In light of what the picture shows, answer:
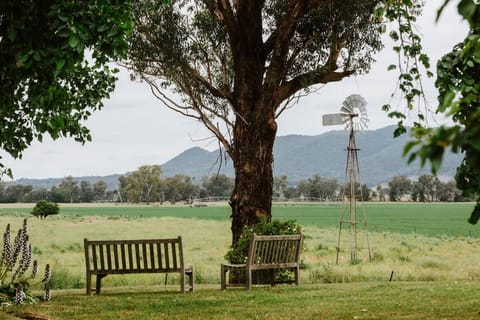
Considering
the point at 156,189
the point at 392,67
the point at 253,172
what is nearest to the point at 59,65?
the point at 392,67

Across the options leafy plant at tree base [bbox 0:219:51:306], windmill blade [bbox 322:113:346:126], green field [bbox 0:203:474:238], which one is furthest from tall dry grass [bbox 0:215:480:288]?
green field [bbox 0:203:474:238]

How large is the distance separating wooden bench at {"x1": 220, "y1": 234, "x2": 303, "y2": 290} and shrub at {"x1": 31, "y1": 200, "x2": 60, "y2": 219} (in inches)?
2161

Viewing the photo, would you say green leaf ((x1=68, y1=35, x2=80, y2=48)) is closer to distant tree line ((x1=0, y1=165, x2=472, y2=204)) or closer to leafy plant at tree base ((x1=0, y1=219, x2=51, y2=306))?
leafy plant at tree base ((x1=0, y1=219, x2=51, y2=306))

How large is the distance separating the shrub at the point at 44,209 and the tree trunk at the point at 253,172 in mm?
51870

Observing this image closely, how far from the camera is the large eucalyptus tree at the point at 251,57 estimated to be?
50.7ft

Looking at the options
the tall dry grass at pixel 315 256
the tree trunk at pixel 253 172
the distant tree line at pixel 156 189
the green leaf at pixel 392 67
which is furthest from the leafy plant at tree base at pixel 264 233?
the distant tree line at pixel 156 189

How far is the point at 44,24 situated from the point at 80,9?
1.22 feet

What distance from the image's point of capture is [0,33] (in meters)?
6.36

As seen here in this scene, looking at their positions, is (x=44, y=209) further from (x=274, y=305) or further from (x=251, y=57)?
(x=274, y=305)

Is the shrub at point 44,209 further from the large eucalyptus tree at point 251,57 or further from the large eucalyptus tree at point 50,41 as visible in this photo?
the large eucalyptus tree at point 50,41

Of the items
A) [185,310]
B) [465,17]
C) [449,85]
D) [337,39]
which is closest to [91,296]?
[185,310]

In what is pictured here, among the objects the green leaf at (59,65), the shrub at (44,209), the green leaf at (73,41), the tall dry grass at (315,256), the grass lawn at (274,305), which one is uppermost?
the green leaf at (73,41)

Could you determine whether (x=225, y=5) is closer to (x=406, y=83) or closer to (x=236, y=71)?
(x=236, y=71)

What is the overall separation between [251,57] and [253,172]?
2573 mm
